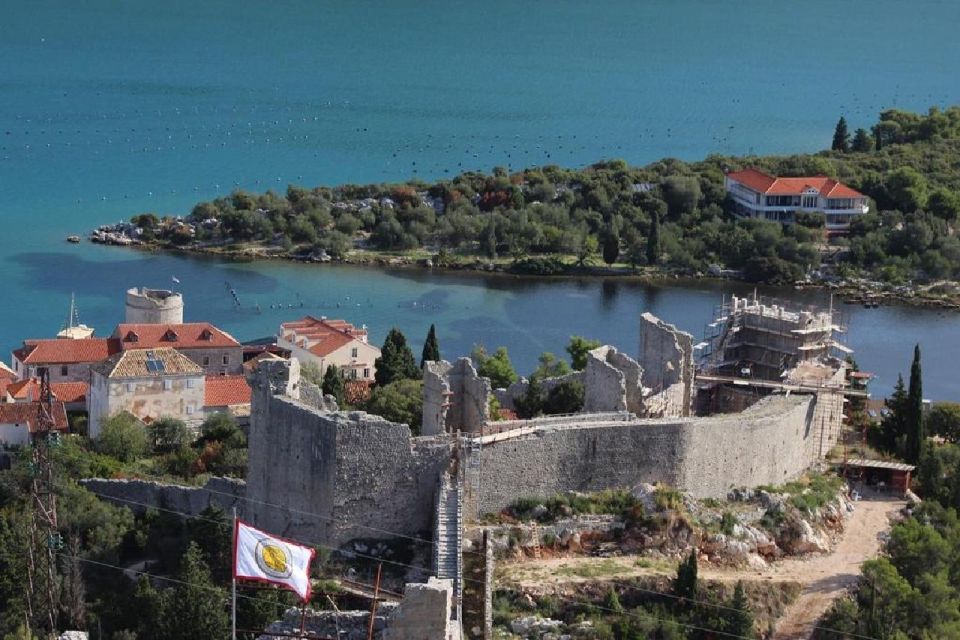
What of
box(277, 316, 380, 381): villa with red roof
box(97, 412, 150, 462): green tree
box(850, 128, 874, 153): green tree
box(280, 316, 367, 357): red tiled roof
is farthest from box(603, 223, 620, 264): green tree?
→ box(97, 412, 150, 462): green tree

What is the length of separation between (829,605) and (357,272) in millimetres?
50581

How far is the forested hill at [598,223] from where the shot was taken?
81.8 metres

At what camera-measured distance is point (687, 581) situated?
103ft

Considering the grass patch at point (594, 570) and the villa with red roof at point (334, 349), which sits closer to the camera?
the grass patch at point (594, 570)

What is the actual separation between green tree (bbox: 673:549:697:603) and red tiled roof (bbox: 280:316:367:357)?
23.5 metres

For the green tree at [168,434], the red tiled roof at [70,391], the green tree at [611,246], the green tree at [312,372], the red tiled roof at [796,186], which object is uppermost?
the red tiled roof at [796,186]

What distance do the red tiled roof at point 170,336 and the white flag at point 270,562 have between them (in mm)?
28182

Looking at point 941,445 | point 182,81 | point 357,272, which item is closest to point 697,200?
point 357,272

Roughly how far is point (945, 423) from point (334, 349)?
1768 cm

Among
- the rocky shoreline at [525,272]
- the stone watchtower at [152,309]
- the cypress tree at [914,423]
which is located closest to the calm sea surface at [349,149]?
the rocky shoreline at [525,272]

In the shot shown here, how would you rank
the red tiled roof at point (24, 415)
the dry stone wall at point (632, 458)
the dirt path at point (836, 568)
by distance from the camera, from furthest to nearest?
1. the red tiled roof at point (24, 415)
2. the dirt path at point (836, 568)
3. the dry stone wall at point (632, 458)

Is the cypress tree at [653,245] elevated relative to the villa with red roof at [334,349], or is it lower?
elevated

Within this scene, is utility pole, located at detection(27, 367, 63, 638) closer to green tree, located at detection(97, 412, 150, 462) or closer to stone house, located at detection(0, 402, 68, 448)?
green tree, located at detection(97, 412, 150, 462)

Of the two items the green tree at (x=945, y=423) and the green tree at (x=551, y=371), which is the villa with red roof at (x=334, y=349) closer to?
the green tree at (x=551, y=371)
